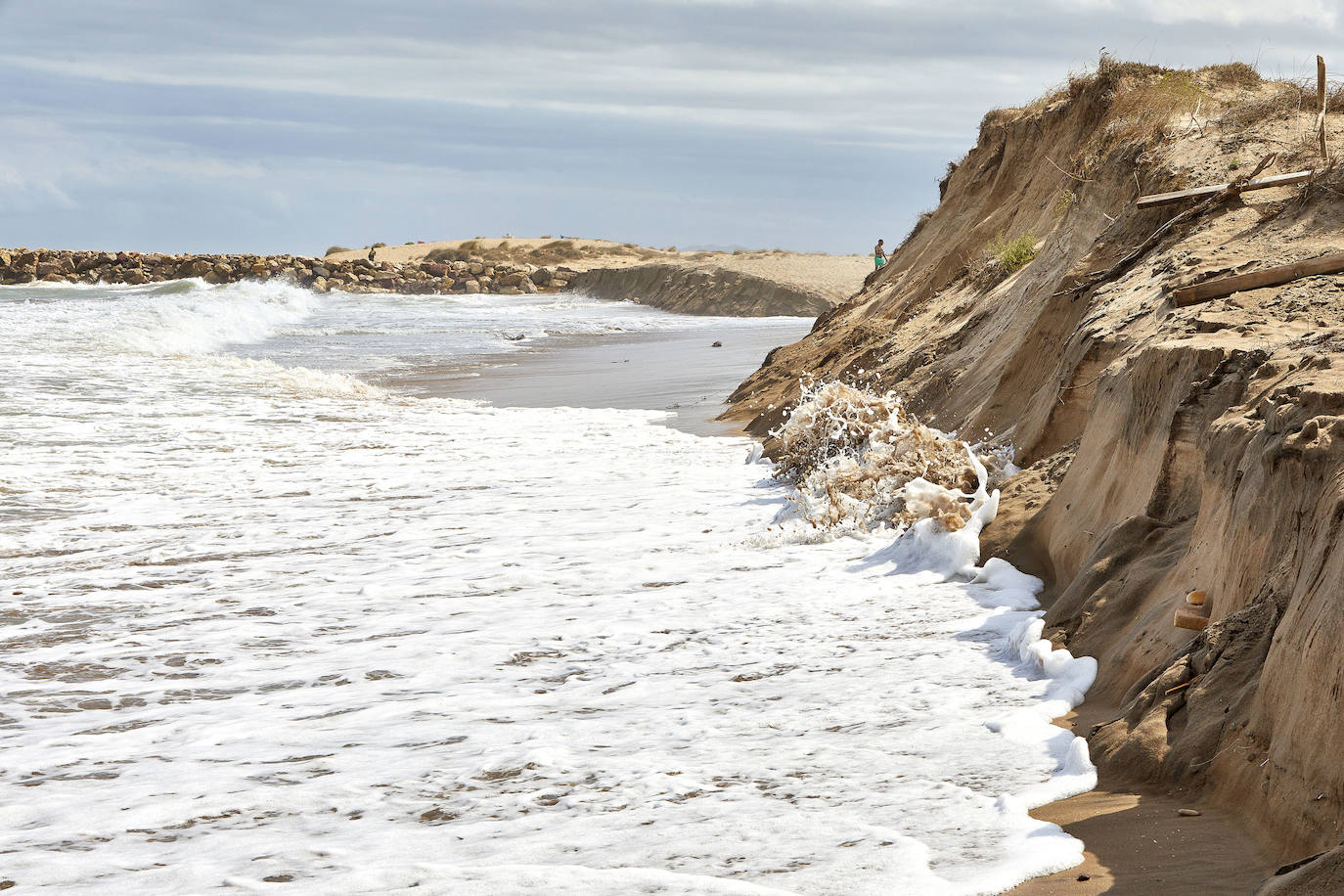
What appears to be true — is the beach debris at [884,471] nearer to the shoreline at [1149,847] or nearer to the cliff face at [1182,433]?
the cliff face at [1182,433]

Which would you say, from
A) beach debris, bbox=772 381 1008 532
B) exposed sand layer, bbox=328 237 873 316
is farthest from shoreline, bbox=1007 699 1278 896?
exposed sand layer, bbox=328 237 873 316

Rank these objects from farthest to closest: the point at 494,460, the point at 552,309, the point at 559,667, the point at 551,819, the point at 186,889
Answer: the point at 552,309 → the point at 494,460 → the point at 559,667 → the point at 551,819 → the point at 186,889

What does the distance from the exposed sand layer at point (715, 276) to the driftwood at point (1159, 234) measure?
36.4 meters

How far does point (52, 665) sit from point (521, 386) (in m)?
13.7

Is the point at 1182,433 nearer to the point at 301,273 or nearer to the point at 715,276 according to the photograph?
the point at 715,276

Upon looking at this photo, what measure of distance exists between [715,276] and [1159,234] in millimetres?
41910

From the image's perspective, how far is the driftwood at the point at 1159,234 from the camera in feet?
27.1

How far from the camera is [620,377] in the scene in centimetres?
2041

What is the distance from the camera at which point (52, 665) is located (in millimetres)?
5625

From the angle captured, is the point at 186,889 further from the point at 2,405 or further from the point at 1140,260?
the point at 2,405

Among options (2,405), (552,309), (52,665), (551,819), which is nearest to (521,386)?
(2,405)

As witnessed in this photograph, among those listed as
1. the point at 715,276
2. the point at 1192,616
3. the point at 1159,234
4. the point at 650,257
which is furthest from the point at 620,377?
the point at 650,257

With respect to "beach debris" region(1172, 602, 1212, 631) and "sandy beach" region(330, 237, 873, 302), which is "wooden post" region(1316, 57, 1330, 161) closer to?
"beach debris" region(1172, 602, 1212, 631)

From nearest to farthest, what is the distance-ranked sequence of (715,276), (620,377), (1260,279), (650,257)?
(1260,279), (620,377), (715,276), (650,257)
